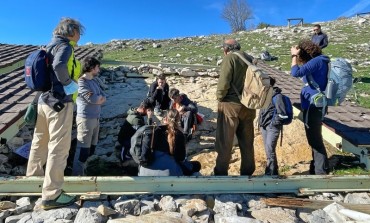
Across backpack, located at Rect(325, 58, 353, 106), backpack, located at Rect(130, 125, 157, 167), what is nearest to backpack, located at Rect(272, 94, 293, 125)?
backpack, located at Rect(325, 58, 353, 106)

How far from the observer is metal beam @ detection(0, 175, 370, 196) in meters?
4.07

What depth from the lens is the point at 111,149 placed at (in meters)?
7.20

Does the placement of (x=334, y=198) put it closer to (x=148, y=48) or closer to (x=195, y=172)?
(x=195, y=172)

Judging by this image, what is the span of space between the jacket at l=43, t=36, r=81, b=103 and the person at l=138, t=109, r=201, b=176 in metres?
1.28

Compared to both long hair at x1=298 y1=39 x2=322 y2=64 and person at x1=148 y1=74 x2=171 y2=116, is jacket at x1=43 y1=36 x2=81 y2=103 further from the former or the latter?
person at x1=148 y1=74 x2=171 y2=116

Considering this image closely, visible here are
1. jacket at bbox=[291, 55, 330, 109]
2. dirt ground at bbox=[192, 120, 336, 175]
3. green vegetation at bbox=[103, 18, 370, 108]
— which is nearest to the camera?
jacket at bbox=[291, 55, 330, 109]

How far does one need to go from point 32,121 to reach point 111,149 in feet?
11.2

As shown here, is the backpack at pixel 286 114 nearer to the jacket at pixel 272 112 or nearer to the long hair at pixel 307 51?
the jacket at pixel 272 112

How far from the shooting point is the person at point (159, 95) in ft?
26.7

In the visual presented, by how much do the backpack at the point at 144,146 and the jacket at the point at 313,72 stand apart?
193 centimetres

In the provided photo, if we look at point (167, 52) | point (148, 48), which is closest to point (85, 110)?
point (167, 52)

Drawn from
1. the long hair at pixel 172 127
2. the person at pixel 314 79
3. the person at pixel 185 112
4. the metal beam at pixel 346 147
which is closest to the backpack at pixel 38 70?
the long hair at pixel 172 127

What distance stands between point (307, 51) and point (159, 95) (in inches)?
162

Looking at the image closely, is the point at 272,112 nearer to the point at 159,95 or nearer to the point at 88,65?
the point at 88,65
